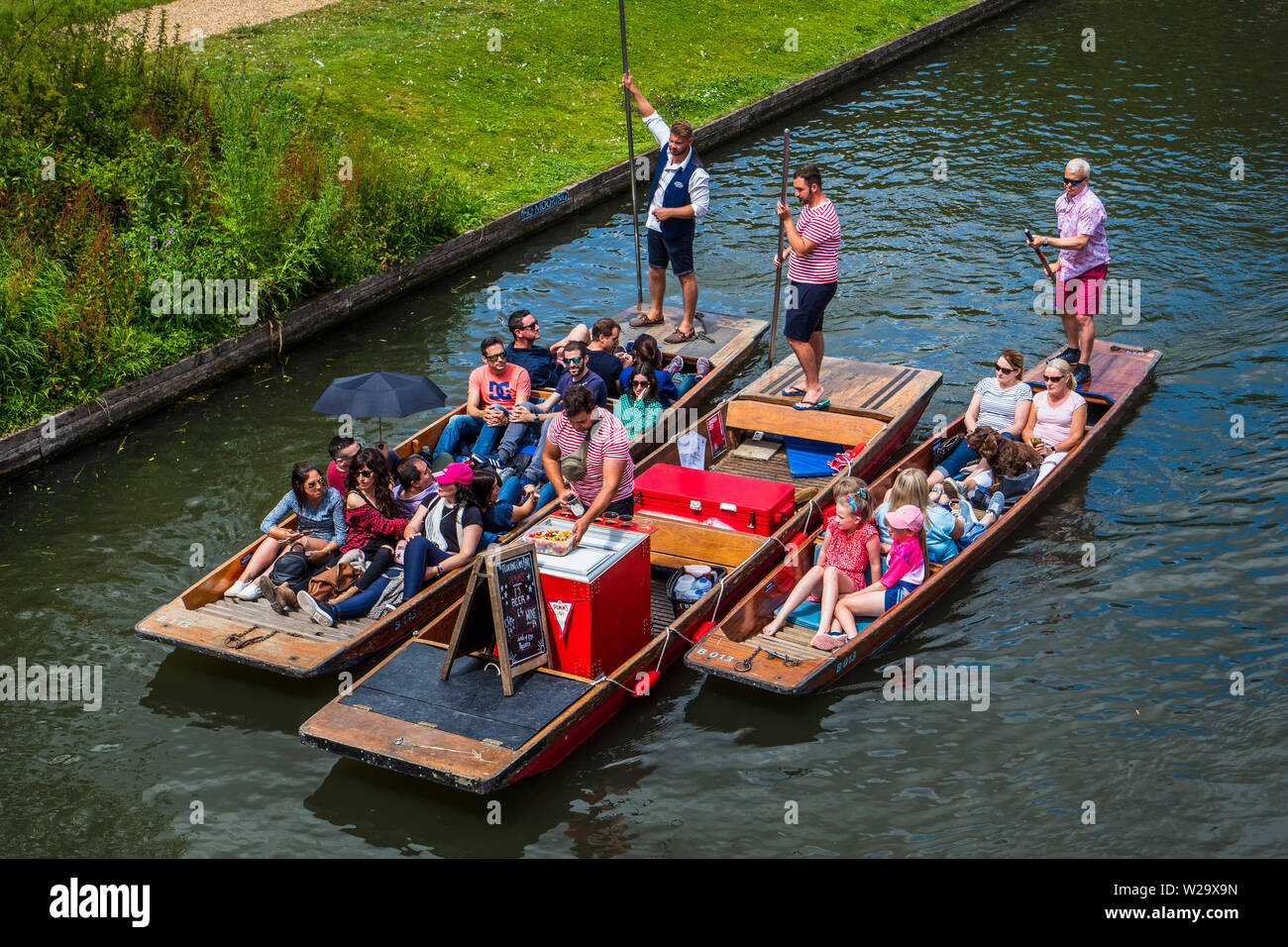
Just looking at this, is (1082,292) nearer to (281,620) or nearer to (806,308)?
(806,308)

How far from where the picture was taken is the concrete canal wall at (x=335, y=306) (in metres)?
14.2

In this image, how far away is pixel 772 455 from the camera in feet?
43.8

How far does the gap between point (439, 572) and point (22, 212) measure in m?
8.82

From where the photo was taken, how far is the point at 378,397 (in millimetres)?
11664

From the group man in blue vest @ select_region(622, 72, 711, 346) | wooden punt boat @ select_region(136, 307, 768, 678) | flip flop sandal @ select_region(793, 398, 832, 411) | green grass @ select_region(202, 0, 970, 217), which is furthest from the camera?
green grass @ select_region(202, 0, 970, 217)

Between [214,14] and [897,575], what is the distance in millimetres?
19465

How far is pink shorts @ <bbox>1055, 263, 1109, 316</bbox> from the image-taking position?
1386 centimetres

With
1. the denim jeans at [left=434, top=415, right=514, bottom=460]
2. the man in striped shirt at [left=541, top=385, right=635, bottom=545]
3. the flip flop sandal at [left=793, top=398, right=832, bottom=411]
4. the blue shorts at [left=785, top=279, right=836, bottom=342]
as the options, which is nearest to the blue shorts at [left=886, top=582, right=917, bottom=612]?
the man in striped shirt at [left=541, top=385, right=635, bottom=545]

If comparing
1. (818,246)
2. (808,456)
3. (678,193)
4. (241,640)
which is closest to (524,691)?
(241,640)

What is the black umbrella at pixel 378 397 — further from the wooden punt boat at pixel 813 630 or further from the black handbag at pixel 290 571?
the wooden punt boat at pixel 813 630

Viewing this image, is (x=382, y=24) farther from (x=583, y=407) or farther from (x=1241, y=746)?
(x=1241, y=746)

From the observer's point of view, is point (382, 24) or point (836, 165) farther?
point (382, 24)

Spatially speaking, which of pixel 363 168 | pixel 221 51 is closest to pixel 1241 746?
pixel 363 168

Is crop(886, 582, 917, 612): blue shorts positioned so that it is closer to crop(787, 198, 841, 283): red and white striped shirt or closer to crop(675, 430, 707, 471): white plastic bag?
crop(675, 430, 707, 471): white plastic bag
